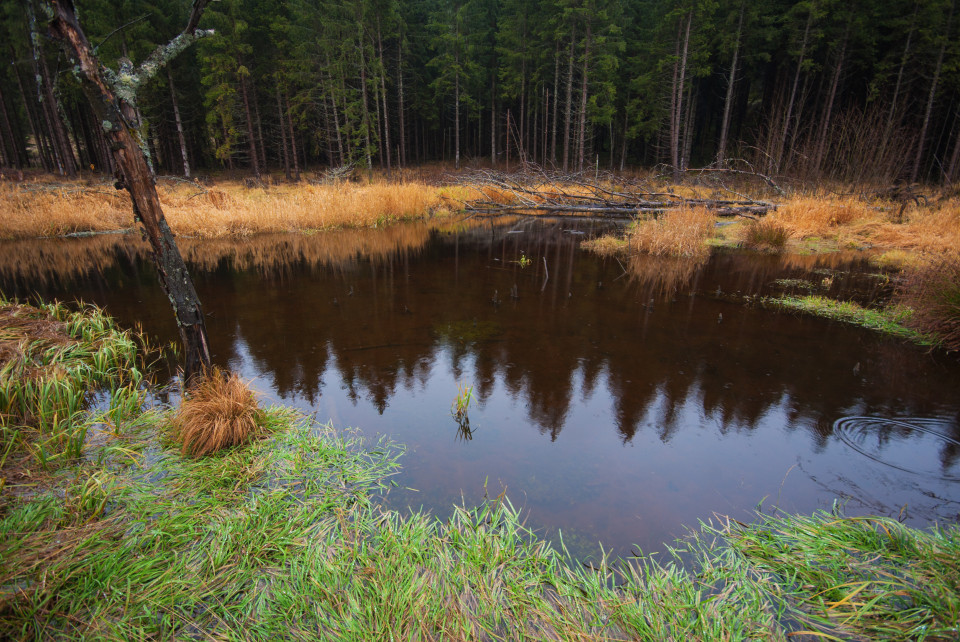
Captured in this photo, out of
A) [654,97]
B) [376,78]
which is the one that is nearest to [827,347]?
[376,78]

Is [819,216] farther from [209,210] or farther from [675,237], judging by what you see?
[209,210]

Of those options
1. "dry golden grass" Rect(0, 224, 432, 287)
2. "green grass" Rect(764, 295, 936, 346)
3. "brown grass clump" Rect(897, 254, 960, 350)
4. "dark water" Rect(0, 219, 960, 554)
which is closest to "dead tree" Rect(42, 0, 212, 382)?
"dark water" Rect(0, 219, 960, 554)

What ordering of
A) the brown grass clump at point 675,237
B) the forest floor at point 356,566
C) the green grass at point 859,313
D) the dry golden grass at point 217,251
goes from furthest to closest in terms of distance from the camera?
1. the brown grass clump at point 675,237
2. the dry golden grass at point 217,251
3. the green grass at point 859,313
4. the forest floor at point 356,566

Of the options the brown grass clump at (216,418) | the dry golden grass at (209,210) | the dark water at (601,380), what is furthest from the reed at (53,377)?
the dry golden grass at (209,210)

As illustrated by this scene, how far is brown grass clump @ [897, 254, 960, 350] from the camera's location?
18.0ft

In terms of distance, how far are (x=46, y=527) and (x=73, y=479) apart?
509 millimetres

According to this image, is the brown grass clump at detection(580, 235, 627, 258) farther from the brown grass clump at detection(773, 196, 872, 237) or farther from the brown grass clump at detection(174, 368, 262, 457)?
the brown grass clump at detection(174, 368, 262, 457)

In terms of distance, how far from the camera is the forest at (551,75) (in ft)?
73.3

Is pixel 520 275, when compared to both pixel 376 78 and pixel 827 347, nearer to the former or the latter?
pixel 827 347

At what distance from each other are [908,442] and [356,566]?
488 centimetres

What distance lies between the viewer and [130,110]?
3291 mm

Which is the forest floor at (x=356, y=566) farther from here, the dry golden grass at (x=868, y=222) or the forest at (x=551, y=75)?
the forest at (x=551, y=75)

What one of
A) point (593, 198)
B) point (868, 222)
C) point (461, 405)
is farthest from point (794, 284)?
point (461, 405)

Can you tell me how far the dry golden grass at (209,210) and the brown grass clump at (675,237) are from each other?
9.72 m
